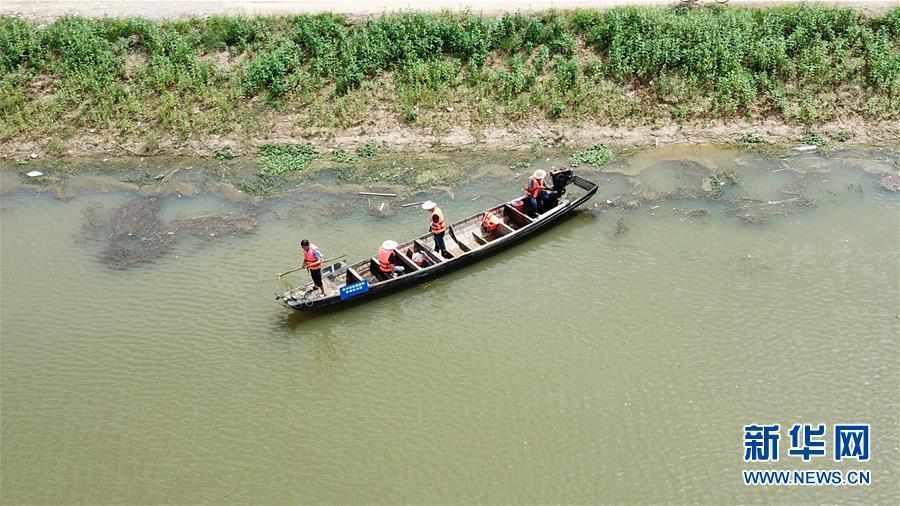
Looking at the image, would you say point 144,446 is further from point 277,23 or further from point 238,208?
point 277,23

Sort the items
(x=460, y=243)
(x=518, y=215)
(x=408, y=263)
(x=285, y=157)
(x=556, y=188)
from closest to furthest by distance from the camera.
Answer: (x=408, y=263) → (x=460, y=243) → (x=518, y=215) → (x=556, y=188) → (x=285, y=157)

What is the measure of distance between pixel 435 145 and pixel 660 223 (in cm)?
623

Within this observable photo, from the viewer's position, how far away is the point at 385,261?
589 inches

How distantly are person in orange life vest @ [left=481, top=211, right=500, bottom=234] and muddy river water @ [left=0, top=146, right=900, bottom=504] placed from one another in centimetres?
65

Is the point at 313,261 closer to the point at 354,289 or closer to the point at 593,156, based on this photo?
the point at 354,289

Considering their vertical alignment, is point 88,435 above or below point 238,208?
below

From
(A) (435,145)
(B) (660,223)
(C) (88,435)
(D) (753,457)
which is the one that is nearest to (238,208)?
(A) (435,145)

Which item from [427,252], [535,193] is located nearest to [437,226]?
[427,252]

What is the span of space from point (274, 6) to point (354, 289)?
1187cm

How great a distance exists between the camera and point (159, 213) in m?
17.9

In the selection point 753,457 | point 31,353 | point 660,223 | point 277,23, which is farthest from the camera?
point 277,23

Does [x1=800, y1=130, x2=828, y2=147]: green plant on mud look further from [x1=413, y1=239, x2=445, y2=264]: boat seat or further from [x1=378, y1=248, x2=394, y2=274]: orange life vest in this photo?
[x1=378, y1=248, x2=394, y2=274]: orange life vest

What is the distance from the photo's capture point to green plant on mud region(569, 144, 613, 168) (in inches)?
755

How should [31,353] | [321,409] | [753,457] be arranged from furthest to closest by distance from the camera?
[31,353]
[321,409]
[753,457]
